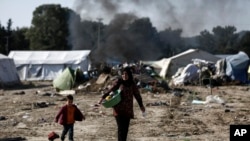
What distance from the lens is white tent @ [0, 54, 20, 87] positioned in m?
37.4

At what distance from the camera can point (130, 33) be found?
66625 mm

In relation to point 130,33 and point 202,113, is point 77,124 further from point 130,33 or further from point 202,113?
point 130,33

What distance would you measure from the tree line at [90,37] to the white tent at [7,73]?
898 inches

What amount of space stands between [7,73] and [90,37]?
3776 centimetres

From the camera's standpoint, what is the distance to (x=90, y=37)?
7588 centimetres

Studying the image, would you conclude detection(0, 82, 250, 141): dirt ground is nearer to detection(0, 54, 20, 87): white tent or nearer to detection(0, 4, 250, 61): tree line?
detection(0, 54, 20, 87): white tent

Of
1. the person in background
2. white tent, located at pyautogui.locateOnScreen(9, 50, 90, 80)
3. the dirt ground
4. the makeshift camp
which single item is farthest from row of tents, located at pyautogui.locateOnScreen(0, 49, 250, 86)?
the person in background

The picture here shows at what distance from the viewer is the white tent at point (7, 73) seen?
3741cm

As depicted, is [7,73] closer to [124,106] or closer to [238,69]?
[238,69]

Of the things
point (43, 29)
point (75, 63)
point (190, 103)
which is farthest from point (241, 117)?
point (43, 29)

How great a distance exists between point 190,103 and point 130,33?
45.9 m

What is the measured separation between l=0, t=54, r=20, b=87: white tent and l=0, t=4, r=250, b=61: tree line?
2282 cm

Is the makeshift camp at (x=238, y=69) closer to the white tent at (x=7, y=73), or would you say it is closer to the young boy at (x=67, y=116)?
the white tent at (x=7, y=73)

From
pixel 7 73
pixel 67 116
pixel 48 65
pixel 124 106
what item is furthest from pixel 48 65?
pixel 124 106
